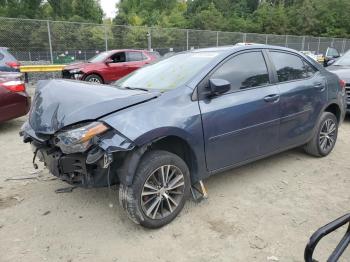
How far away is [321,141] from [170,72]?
2623 millimetres

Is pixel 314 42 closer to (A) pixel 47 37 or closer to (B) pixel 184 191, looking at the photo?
(A) pixel 47 37

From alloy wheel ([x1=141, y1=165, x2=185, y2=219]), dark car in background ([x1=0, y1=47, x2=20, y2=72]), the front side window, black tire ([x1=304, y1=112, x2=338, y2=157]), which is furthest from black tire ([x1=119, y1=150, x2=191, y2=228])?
the front side window

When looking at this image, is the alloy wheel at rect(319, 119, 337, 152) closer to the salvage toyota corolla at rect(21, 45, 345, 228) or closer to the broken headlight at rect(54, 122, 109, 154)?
the salvage toyota corolla at rect(21, 45, 345, 228)

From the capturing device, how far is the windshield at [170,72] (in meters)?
3.80

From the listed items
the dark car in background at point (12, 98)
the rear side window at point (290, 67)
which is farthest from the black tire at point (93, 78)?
the rear side window at point (290, 67)

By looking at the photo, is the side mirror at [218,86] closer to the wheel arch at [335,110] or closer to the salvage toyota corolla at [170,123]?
the salvage toyota corolla at [170,123]

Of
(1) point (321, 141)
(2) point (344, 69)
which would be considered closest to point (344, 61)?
(2) point (344, 69)

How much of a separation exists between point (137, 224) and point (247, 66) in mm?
2175

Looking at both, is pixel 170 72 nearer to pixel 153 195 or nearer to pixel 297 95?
pixel 153 195

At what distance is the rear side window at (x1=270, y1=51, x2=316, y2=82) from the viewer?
4.50 m

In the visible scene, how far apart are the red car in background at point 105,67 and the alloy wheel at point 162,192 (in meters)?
9.39

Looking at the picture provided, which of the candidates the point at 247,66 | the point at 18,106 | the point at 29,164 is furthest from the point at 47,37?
the point at 247,66

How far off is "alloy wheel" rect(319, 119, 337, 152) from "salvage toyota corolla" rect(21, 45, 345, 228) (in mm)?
575

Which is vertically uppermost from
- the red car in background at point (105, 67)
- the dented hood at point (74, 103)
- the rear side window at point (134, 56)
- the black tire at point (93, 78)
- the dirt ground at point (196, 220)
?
the dented hood at point (74, 103)
